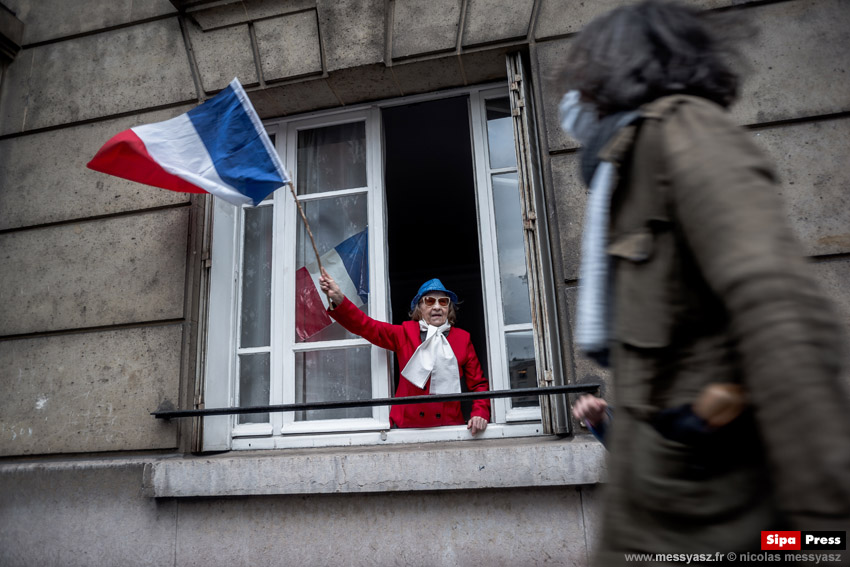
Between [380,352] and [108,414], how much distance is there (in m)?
1.77

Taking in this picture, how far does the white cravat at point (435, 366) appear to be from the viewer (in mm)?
3918

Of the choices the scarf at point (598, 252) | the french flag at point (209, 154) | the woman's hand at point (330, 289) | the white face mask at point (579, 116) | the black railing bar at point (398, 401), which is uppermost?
the french flag at point (209, 154)

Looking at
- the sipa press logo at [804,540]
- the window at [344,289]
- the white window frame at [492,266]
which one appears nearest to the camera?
the sipa press logo at [804,540]

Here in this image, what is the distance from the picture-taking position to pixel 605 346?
1.16 metres

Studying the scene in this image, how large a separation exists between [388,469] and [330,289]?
3.98 ft

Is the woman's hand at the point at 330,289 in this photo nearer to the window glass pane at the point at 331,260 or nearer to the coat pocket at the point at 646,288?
the window glass pane at the point at 331,260

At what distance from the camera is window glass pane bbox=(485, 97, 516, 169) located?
13.1ft

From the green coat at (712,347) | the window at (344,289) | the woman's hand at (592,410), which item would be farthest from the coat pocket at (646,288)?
the window at (344,289)

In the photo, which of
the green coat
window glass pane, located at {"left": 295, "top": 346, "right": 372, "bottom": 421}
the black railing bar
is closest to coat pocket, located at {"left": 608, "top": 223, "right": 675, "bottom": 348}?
the green coat

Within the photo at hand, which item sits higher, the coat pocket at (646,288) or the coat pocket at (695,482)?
the coat pocket at (646,288)

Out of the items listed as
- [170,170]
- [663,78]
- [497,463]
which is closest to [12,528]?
[170,170]

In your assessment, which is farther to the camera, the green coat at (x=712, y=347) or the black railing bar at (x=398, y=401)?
the black railing bar at (x=398, y=401)

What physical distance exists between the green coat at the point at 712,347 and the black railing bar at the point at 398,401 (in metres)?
2.01

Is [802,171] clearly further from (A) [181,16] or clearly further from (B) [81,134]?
(B) [81,134]
